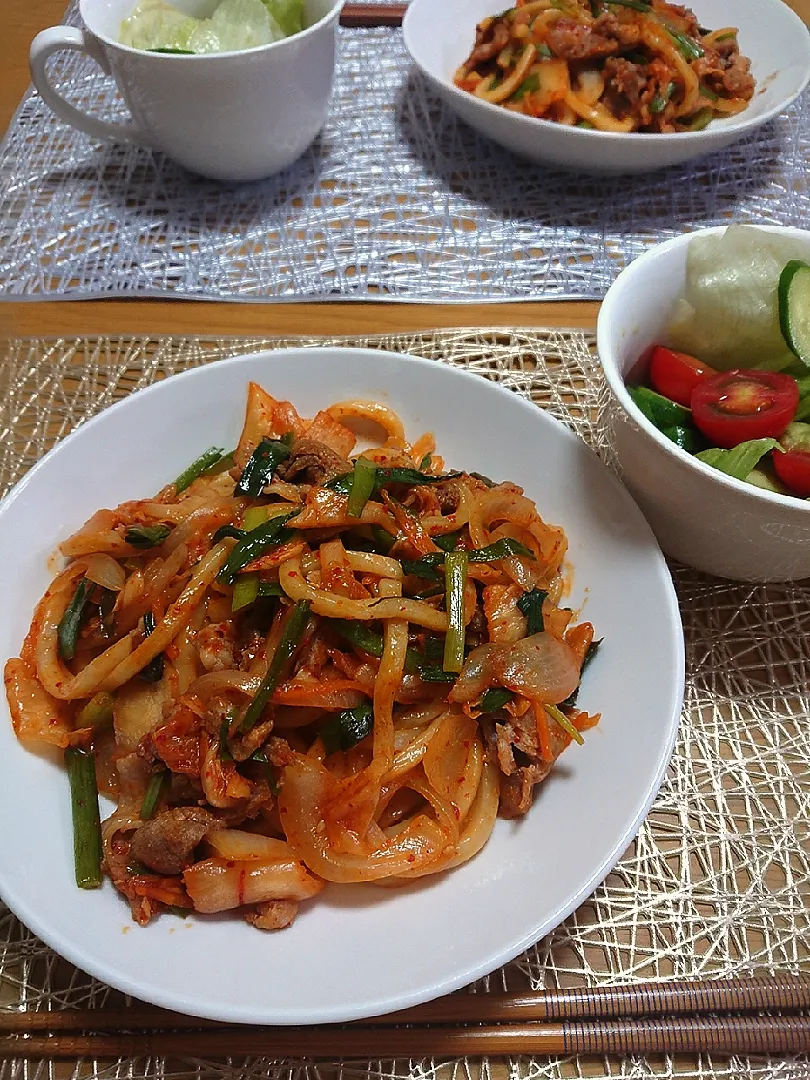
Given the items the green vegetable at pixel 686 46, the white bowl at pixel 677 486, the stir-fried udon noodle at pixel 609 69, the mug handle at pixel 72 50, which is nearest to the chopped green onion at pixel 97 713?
the white bowl at pixel 677 486

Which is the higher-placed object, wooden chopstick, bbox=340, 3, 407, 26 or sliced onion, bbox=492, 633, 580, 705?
wooden chopstick, bbox=340, 3, 407, 26

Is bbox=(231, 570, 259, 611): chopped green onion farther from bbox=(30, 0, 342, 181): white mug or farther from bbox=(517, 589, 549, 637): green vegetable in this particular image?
bbox=(30, 0, 342, 181): white mug

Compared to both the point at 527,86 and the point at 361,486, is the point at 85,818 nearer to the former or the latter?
the point at 361,486

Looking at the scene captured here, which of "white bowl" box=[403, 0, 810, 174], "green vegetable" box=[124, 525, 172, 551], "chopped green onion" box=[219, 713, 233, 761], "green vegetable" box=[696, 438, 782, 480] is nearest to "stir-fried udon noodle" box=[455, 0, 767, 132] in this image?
"white bowl" box=[403, 0, 810, 174]

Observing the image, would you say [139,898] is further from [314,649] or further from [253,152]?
[253,152]

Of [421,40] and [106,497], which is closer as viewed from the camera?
[106,497]

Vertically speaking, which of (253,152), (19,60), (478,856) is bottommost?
(478,856)

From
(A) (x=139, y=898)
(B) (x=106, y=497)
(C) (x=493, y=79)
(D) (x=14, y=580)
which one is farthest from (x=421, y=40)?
(A) (x=139, y=898)
